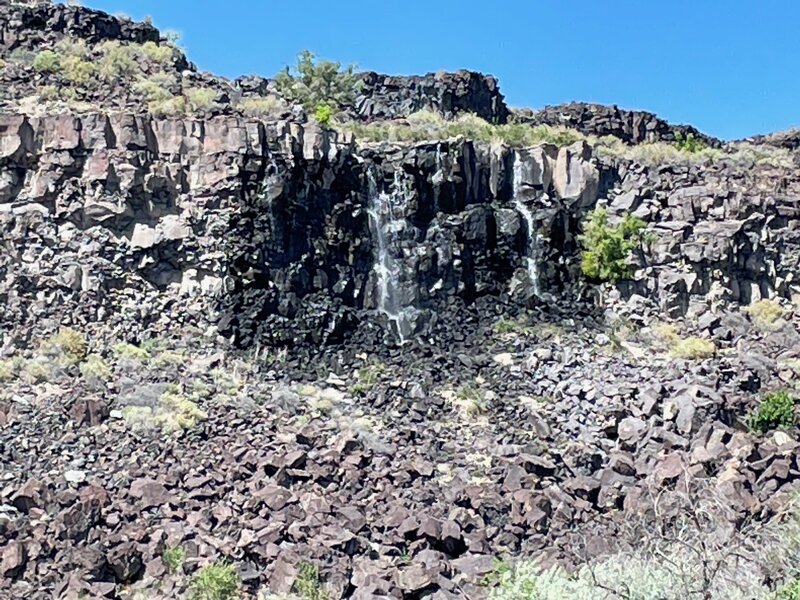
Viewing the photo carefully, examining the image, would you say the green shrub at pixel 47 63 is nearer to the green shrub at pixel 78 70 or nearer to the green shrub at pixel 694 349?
the green shrub at pixel 78 70

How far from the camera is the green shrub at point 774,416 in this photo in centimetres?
2092

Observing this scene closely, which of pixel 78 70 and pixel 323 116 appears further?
pixel 78 70

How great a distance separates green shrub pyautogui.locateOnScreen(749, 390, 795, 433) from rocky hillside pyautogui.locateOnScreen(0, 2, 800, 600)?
71 mm

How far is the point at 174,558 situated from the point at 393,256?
1295cm

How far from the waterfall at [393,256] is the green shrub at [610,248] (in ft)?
17.5

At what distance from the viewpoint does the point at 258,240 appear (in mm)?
24797

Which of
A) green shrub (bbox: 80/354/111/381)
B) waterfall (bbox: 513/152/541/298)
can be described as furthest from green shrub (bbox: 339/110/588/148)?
green shrub (bbox: 80/354/111/381)

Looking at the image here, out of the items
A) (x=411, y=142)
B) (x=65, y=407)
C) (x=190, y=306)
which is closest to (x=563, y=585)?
(x=65, y=407)

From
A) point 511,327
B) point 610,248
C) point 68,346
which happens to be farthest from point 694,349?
point 68,346

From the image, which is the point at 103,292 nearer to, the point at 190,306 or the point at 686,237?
the point at 190,306

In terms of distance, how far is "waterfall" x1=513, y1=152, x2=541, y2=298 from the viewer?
27.5 metres

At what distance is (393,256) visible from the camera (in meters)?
26.8

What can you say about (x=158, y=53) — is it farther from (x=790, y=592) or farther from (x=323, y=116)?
(x=790, y=592)

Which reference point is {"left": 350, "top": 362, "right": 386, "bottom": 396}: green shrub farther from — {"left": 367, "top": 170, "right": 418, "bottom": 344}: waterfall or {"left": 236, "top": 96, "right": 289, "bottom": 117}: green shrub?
{"left": 236, "top": 96, "right": 289, "bottom": 117}: green shrub
